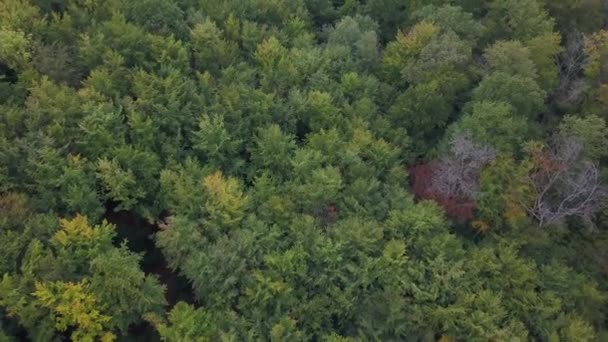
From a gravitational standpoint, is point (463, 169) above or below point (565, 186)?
above

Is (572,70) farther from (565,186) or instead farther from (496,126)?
(565,186)

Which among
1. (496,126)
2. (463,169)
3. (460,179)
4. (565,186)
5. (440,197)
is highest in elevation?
(496,126)

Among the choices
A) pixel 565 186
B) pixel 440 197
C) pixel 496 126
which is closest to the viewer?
pixel 565 186

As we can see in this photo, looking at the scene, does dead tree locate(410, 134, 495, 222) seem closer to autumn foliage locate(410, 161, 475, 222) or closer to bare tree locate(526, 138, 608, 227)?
autumn foliage locate(410, 161, 475, 222)

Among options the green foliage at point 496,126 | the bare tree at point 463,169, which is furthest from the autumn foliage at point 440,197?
the green foliage at point 496,126

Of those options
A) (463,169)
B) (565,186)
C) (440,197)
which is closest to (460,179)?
(463,169)

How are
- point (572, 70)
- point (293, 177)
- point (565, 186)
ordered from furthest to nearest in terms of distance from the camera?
point (572, 70) → point (293, 177) → point (565, 186)
